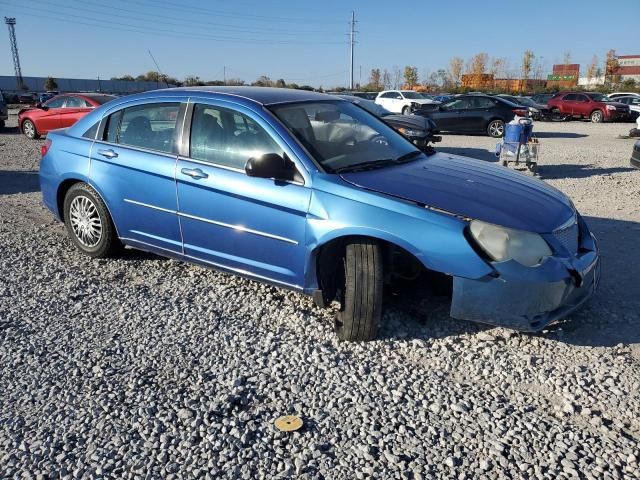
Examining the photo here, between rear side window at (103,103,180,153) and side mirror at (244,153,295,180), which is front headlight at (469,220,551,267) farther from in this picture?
rear side window at (103,103,180,153)

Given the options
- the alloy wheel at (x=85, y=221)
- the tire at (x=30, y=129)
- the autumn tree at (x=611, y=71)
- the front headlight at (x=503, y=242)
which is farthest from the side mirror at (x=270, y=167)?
the autumn tree at (x=611, y=71)

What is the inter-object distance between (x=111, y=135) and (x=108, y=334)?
1.95m

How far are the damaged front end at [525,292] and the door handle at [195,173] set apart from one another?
2.00m

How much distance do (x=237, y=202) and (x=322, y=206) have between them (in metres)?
0.70

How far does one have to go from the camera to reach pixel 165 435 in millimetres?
2631

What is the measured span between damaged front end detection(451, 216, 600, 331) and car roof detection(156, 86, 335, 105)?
203cm

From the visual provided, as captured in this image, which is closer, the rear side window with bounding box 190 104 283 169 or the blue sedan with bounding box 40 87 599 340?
the blue sedan with bounding box 40 87 599 340

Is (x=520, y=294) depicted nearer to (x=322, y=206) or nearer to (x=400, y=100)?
(x=322, y=206)

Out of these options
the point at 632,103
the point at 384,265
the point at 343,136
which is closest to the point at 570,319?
the point at 384,265

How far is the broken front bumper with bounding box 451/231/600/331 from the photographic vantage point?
3174 mm

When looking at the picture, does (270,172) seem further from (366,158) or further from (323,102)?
(323,102)

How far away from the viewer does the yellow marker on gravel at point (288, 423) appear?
2.69 m

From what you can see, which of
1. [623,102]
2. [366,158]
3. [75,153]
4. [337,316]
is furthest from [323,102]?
[623,102]

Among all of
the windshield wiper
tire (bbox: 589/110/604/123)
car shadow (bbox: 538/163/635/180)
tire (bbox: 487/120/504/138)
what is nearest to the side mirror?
the windshield wiper
